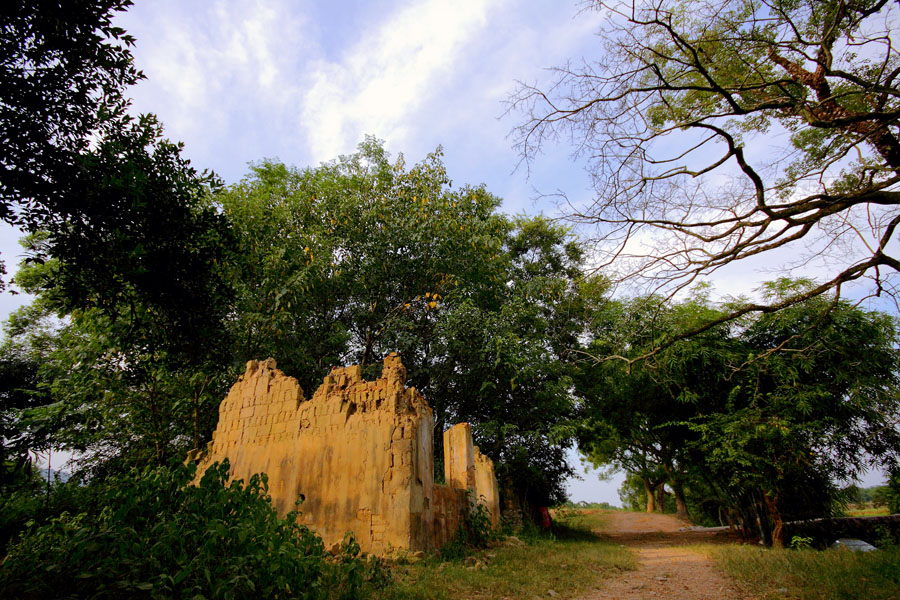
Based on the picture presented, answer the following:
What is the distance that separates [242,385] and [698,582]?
9512mm

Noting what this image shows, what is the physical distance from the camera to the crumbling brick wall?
294 inches

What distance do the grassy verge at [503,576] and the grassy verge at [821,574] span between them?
2.12m

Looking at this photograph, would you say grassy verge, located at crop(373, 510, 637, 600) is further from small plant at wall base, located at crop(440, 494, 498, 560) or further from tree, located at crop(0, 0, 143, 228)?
tree, located at crop(0, 0, 143, 228)

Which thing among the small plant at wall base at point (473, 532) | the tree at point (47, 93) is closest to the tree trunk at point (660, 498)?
the small plant at wall base at point (473, 532)

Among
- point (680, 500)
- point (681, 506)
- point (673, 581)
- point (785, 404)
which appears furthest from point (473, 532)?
point (681, 506)

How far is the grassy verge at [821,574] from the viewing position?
544 cm

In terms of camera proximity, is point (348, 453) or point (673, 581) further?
point (348, 453)

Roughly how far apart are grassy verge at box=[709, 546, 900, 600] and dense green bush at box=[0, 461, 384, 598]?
566 centimetres

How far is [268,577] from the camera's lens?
3.77 metres

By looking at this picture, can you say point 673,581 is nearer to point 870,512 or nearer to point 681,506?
point 681,506

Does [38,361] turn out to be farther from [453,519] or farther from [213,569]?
[213,569]

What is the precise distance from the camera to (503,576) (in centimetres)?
679

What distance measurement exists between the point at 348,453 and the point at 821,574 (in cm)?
733

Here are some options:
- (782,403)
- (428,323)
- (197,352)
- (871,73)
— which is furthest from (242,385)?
(782,403)
